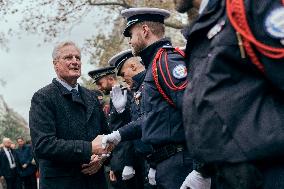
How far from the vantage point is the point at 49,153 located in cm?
384

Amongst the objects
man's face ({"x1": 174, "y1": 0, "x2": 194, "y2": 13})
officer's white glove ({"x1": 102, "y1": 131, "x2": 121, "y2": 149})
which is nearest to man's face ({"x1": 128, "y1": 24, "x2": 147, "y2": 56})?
officer's white glove ({"x1": 102, "y1": 131, "x2": 121, "y2": 149})

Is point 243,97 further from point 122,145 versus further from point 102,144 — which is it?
point 122,145

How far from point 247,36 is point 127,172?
4.64 meters

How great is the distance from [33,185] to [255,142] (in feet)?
56.1

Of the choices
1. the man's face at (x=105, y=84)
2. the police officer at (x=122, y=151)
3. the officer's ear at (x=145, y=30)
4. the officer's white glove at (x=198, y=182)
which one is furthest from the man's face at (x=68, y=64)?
the man's face at (x=105, y=84)

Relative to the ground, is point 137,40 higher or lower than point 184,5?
lower

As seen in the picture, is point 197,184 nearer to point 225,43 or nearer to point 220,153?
point 220,153

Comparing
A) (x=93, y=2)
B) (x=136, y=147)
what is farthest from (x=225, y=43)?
(x=93, y=2)

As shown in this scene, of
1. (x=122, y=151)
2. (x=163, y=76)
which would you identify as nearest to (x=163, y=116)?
(x=163, y=76)

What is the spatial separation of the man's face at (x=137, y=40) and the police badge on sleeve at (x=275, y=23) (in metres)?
2.30

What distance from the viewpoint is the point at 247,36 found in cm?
170

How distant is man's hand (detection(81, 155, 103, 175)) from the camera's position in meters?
4.05

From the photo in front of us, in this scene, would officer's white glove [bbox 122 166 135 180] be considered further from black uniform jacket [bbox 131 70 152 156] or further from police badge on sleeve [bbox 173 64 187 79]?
police badge on sleeve [bbox 173 64 187 79]

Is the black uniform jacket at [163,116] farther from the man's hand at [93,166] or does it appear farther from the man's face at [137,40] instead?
the man's hand at [93,166]
